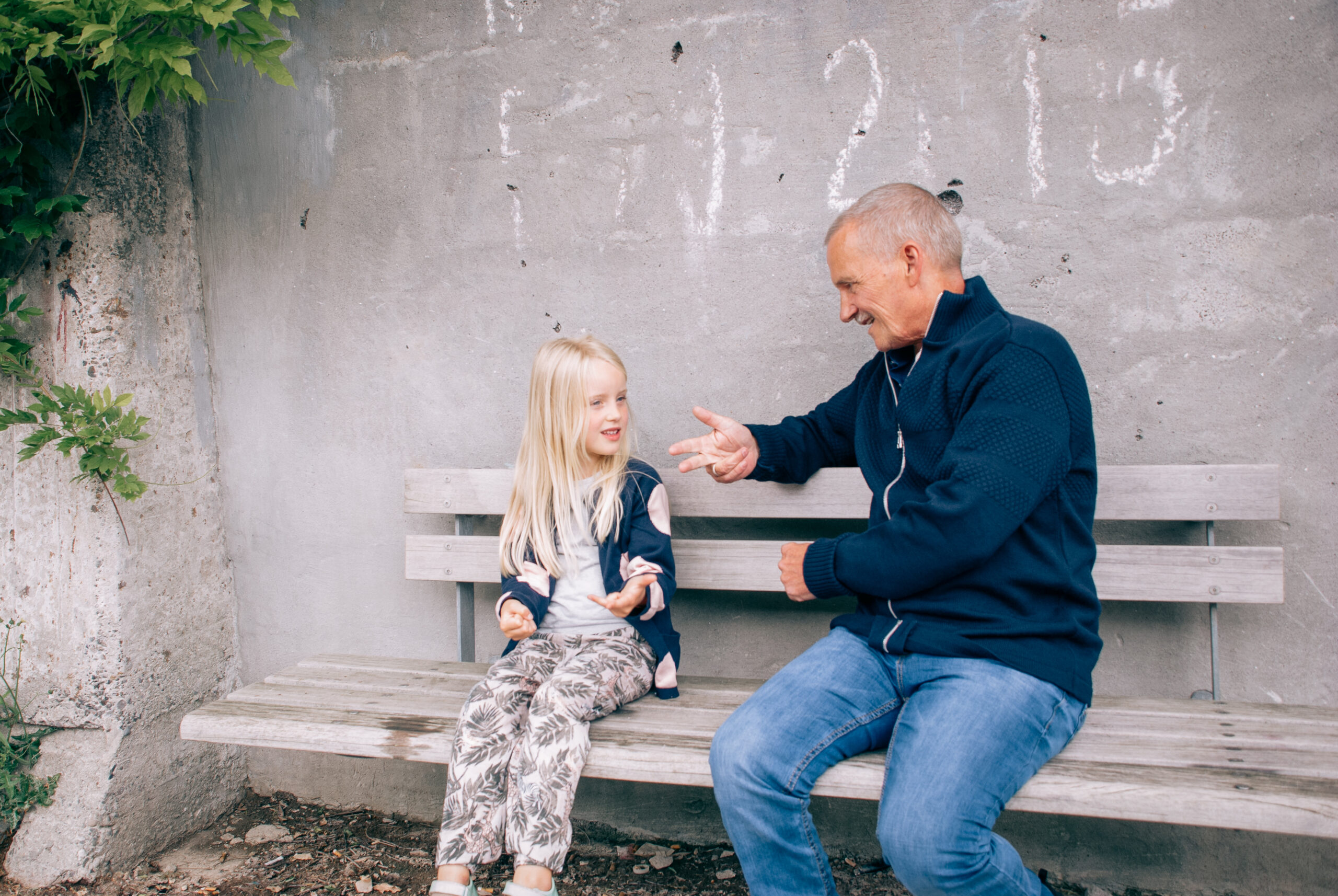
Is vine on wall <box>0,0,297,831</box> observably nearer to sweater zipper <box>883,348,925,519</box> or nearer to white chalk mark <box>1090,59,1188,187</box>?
sweater zipper <box>883,348,925,519</box>

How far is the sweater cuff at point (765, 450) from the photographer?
7.22 ft

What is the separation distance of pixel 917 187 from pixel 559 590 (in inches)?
51.7

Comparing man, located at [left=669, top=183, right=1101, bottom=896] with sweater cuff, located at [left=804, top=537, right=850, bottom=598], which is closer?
man, located at [left=669, top=183, right=1101, bottom=896]

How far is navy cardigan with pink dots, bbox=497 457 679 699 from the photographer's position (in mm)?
2092

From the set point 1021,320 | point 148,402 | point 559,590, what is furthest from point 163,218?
point 1021,320

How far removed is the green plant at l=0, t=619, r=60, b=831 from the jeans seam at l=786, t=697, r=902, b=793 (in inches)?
89.8

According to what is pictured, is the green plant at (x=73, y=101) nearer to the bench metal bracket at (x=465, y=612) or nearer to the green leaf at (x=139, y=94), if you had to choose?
the green leaf at (x=139, y=94)

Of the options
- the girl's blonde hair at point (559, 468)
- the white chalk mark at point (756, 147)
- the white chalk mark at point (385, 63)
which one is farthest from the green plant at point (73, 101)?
the white chalk mark at point (756, 147)

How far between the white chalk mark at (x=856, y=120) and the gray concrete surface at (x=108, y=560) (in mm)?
2139

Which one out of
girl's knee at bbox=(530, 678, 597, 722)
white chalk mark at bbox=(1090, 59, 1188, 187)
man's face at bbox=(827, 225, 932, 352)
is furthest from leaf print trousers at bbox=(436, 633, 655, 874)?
white chalk mark at bbox=(1090, 59, 1188, 187)

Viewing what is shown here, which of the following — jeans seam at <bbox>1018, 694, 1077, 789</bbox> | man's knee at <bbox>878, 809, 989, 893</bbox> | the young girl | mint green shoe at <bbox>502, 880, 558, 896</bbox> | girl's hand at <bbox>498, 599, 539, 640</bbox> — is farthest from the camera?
girl's hand at <bbox>498, 599, 539, 640</bbox>

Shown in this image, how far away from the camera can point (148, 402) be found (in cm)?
266

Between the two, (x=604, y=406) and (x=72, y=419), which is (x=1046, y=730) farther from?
(x=72, y=419)

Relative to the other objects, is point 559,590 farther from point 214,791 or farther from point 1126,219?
point 1126,219
